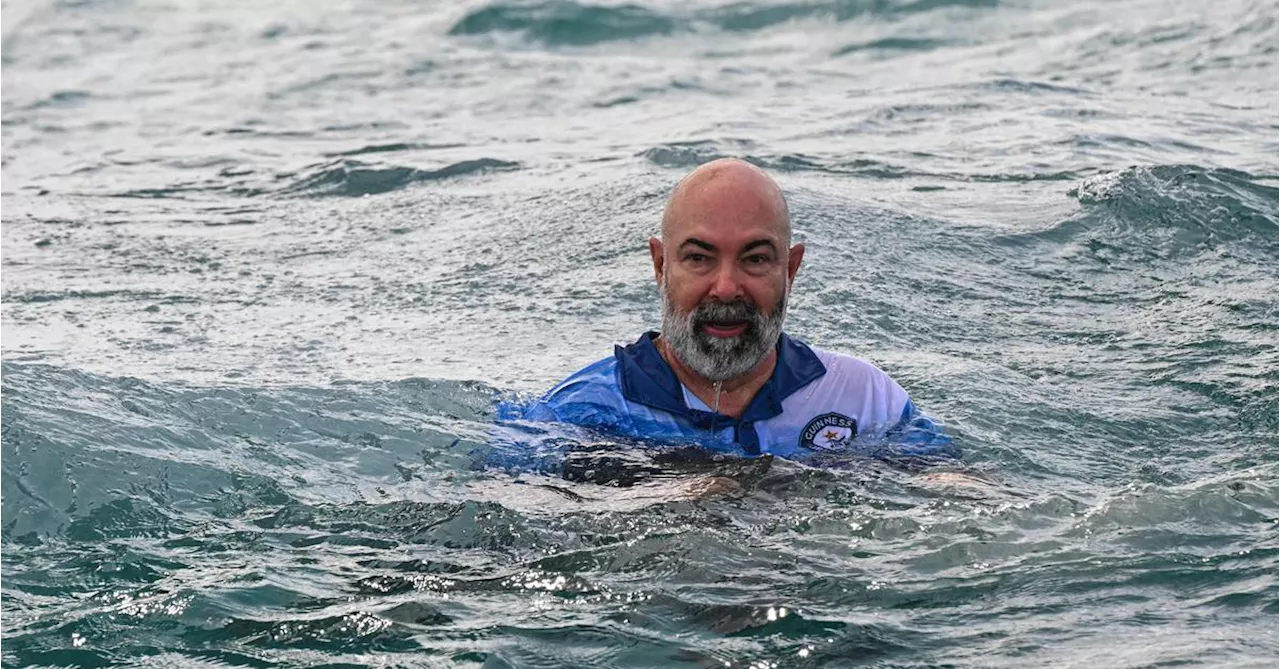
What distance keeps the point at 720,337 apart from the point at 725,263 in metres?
0.28

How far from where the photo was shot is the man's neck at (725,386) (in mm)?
6332

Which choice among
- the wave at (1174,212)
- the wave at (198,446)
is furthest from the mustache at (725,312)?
the wave at (1174,212)

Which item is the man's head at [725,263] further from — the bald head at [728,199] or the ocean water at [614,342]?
the ocean water at [614,342]

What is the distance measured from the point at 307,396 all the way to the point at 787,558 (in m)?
2.98

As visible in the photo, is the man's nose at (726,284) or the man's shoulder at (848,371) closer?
the man's nose at (726,284)

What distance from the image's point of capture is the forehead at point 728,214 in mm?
5930

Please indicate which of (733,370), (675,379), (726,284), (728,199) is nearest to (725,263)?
(726,284)

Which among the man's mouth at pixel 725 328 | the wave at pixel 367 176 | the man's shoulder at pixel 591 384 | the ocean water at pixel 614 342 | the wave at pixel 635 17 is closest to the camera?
the ocean water at pixel 614 342

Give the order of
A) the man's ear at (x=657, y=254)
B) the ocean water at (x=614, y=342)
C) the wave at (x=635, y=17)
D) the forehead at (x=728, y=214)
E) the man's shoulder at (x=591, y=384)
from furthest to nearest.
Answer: the wave at (x=635, y=17), the man's shoulder at (x=591, y=384), the man's ear at (x=657, y=254), the forehead at (x=728, y=214), the ocean water at (x=614, y=342)

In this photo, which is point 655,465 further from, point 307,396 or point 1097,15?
point 1097,15

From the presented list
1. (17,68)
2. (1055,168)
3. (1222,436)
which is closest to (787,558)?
(1222,436)

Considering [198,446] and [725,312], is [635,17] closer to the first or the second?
[198,446]

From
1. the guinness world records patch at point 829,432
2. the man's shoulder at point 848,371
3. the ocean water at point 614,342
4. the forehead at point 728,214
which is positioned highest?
the forehead at point 728,214

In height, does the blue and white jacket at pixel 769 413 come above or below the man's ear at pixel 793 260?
below
